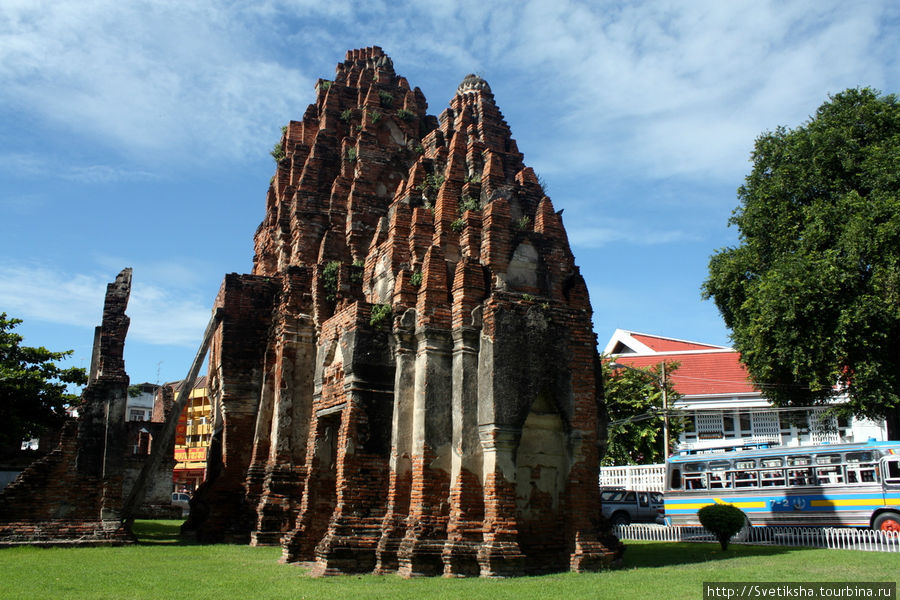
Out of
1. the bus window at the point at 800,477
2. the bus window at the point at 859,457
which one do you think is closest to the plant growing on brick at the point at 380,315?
the bus window at the point at 859,457

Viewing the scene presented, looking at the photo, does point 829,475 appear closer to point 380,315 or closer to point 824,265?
point 824,265

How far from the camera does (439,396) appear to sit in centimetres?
1164

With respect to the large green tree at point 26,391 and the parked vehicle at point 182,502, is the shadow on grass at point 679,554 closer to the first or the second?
the large green tree at point 26,391

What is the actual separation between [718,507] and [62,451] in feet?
45.3

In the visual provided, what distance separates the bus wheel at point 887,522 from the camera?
17031mm

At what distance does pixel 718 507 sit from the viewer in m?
14.5

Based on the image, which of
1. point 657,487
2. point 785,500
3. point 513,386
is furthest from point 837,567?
point 657,487

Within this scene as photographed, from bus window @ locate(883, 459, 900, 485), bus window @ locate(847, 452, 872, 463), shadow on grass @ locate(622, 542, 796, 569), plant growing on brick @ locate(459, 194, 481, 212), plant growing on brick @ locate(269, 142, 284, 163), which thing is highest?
plant growing on brick @ locate(269, 142, 284, 163)

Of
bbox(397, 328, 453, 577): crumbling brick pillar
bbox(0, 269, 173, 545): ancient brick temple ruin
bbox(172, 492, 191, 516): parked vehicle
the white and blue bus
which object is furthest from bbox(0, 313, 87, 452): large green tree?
the white and blue bus

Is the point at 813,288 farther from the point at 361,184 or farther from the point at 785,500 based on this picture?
the point at 361,184

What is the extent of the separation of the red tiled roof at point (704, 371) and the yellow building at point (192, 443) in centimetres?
3088

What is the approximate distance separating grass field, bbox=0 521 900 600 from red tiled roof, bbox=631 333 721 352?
29378 millimetres

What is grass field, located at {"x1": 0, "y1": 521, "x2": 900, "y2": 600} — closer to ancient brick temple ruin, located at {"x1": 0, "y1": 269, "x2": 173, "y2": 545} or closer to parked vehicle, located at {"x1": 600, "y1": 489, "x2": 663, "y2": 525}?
ancient brick temple ruin, located at {"x1": 0, "y1": 269, "x2": 173, "y2": 545}

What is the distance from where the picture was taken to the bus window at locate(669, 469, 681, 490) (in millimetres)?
22969
